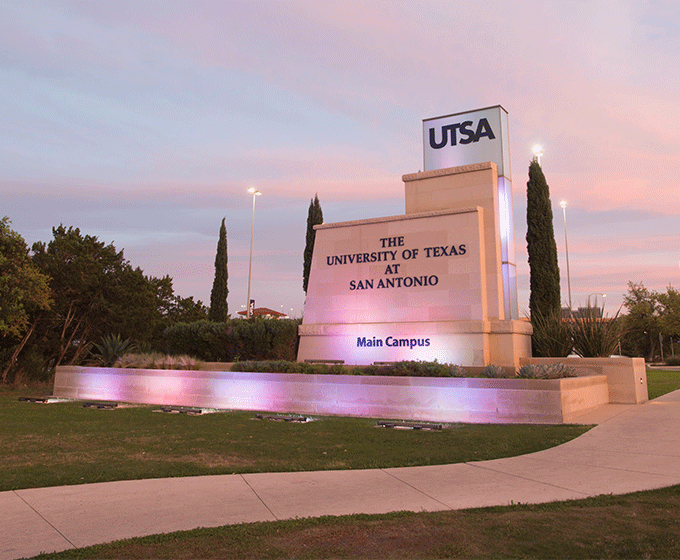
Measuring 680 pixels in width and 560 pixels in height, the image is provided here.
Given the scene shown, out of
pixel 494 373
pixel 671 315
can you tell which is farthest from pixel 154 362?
pixel 671 315

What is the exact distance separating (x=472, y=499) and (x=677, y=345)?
247 feet

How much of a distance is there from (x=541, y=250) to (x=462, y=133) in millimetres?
5649

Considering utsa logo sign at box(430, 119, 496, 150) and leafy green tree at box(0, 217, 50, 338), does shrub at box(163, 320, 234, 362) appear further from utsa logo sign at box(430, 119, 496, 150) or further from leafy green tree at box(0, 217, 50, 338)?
utsa logo sign at box(430, 119, 496, 150)

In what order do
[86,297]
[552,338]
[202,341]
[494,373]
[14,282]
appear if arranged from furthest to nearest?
[86,297]
[202,341]
[14,282]
[552,338]
[494,373]

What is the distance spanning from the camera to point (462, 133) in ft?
68.5

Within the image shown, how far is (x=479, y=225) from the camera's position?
1802cm

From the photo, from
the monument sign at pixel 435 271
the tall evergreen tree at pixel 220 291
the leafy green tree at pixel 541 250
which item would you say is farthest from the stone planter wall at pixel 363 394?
the tall evergreen tree at pixel 220 291

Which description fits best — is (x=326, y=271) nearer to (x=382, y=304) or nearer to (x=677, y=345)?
(x=382, y=304)

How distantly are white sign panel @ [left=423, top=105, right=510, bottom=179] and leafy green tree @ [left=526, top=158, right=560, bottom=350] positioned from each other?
309 cm

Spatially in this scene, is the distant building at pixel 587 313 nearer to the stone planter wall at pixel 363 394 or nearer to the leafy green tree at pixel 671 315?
the stone planter wall at pixel 363 394

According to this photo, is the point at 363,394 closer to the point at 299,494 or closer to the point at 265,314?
the point at 299,494

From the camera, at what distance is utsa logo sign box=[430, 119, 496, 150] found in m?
20.4

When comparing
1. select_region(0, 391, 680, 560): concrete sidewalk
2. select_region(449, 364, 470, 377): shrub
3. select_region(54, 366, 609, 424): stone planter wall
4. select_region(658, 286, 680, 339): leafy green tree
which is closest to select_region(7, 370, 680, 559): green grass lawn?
select_region(0, 391, 680, 560): concrete sidewalk

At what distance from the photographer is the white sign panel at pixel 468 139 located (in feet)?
66.0
